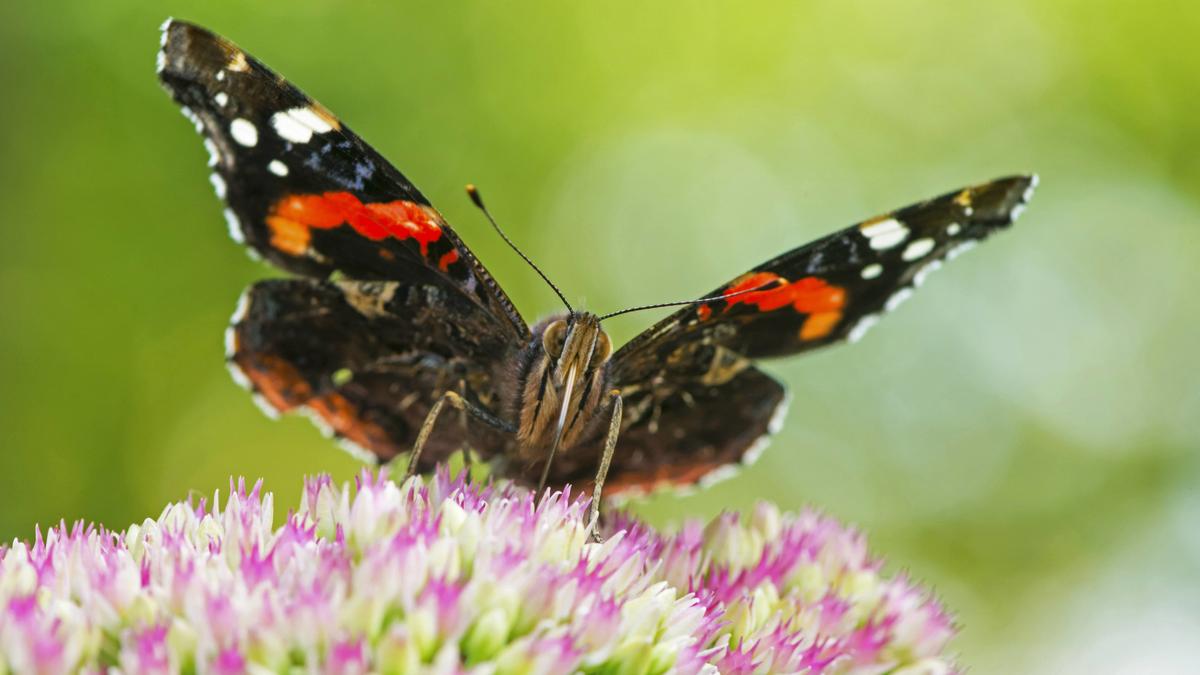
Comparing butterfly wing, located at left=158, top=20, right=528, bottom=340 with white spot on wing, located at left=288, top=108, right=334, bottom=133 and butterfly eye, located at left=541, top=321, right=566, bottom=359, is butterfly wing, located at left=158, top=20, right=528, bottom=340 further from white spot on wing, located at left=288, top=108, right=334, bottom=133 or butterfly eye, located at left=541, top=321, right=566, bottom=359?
butterfly eye, located at left=541, top=321, right=566, bottom=359

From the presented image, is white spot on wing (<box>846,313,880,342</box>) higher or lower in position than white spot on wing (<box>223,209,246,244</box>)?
lower

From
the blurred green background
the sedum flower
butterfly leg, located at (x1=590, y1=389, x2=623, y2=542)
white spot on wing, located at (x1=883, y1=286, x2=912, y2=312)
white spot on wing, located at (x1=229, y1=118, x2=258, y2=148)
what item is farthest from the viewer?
the blurred green background

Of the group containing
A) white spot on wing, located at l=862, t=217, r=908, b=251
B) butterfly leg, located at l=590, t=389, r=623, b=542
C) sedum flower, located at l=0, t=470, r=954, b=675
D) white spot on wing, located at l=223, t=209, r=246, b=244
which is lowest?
sedum flower, located at l=0, t=470, r=954, b=675

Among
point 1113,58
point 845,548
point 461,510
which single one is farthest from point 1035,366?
point 461,510

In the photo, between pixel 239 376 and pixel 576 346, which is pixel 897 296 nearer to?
pixel 576 346

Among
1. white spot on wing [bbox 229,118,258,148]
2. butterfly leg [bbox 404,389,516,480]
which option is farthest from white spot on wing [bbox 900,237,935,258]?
white spot on wing [bbox 229,118,258,148]

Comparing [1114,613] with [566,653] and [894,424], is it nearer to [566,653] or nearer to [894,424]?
[894,424]

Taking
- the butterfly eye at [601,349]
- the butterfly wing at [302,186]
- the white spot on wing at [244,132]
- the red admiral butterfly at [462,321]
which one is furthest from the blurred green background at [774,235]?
the butterfly eye at [601,349]
